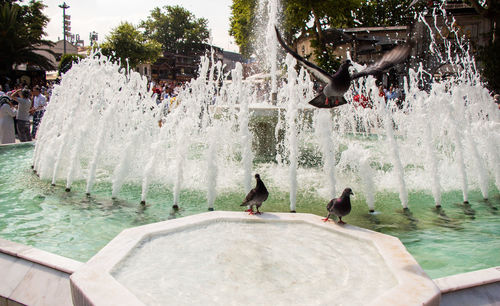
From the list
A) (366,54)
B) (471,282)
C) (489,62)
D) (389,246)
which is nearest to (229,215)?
(389,246)

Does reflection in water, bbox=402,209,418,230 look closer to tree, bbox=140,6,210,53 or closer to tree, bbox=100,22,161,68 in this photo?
tree, bbox=100,22,161,68

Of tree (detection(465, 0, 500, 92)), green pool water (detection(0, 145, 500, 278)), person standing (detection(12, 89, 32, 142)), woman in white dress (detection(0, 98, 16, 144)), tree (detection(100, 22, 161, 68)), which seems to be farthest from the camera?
tree (detection(100, 22, 161, 68))

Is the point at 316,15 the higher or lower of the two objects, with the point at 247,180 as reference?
higher

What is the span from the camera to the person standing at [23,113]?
33.7 ft

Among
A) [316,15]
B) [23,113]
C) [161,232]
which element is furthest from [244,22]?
[161,232]

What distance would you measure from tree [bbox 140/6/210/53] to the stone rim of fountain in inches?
2693

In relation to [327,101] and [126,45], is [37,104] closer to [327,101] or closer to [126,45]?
[327,101]

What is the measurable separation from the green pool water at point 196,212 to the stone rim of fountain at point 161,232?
79cm

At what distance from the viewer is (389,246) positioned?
2.94 metres

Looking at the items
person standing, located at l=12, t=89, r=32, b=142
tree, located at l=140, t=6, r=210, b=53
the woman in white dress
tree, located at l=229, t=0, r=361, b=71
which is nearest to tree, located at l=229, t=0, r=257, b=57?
tree, located at l=229, t=0, r=361, b=71

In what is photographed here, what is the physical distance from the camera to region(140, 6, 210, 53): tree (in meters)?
68.6

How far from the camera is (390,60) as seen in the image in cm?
425

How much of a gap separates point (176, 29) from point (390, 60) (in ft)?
227

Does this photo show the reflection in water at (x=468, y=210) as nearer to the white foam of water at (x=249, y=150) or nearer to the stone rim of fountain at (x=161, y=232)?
the white foam of water at (x=249, y=150)
